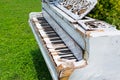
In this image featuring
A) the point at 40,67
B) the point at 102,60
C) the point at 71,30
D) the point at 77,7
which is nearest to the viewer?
the point at 102,60

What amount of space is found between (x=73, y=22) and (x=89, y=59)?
665 mm

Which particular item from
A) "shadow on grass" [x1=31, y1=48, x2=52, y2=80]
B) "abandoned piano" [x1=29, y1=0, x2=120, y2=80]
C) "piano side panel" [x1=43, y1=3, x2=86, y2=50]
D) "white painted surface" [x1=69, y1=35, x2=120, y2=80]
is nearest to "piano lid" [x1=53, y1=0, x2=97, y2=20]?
"abandoned piano" [x1=29, y1=0, x2=120, y2=80]

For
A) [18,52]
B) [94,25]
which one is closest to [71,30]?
[94,25]

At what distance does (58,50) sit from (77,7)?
0.59 m

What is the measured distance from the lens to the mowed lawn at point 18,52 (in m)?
5.26

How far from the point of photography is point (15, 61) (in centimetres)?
588

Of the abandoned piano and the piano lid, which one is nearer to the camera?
the abandoned piano

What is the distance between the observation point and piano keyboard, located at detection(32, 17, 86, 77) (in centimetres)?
254

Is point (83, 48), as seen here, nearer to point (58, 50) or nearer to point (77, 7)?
point (58, 50)

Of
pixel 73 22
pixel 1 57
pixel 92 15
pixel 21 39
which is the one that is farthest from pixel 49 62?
pixel 21 39

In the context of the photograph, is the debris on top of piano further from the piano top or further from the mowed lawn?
the mowed lawn

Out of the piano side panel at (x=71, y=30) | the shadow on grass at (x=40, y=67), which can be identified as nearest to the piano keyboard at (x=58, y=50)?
the piano side panel at (x=71, y=30)

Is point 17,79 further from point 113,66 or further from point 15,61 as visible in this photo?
point 113,66

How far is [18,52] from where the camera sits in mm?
6426
